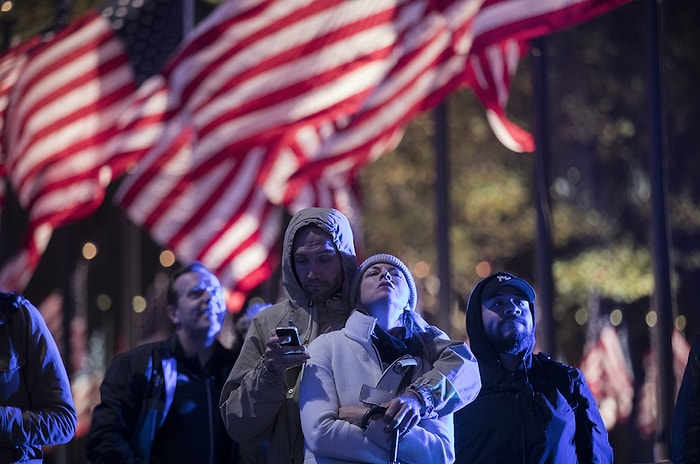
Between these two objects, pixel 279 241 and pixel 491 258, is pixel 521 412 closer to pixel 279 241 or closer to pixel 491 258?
pixel 279 241

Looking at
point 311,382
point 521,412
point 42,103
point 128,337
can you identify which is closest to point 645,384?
point 128,337

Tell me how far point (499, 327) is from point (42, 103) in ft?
25.2

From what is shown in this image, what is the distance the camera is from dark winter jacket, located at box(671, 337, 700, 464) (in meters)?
5.82

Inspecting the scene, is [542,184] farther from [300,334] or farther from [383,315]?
[383,315]

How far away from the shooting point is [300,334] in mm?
5422

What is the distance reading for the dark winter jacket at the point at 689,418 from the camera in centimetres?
582

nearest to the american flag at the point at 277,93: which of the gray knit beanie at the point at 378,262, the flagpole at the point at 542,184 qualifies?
the flagpole at the point at 542,184

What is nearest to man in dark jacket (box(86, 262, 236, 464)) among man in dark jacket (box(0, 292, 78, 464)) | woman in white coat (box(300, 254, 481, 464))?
man in dark jacket (box(0, 292, 78, 464))

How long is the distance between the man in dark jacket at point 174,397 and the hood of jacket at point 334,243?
2.05m

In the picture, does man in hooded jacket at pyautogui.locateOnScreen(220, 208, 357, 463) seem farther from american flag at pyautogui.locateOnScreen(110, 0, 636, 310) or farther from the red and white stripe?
the red and white stripe

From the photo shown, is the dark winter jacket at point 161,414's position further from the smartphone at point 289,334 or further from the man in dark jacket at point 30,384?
the smartphone at point 289,334

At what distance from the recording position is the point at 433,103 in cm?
1223

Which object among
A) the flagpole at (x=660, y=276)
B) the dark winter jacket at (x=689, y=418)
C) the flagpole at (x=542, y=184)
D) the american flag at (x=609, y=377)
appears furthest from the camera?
the american flag at (x=609, y=377)

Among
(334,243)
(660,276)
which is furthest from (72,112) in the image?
(334,243)
